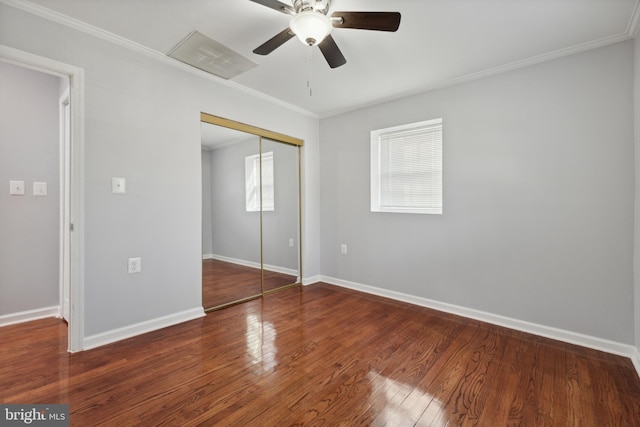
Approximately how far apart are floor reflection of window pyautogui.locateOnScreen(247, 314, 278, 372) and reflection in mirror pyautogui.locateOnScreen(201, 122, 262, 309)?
0.60 meters

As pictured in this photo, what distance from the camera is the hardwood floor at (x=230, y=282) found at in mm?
3033

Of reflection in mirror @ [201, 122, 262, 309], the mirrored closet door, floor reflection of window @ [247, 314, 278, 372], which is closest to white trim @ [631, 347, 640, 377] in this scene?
floor reflection of window @ [247, 314, 278, 372]

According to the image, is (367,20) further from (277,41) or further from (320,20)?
(277,41)

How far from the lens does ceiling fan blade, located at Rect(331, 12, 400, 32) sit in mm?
1609

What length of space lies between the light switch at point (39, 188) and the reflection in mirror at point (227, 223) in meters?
1.49

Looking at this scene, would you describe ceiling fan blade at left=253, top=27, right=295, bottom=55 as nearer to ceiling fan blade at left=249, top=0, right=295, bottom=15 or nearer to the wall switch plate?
ceiling fan blade at left=249, top=0, right=295, bottom=15

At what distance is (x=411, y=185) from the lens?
3.38m

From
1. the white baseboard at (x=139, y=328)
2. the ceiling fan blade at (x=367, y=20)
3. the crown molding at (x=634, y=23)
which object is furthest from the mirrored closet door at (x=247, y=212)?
the crown molding at (x=634, y=23)

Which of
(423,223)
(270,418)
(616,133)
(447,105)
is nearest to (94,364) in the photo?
(270,418)

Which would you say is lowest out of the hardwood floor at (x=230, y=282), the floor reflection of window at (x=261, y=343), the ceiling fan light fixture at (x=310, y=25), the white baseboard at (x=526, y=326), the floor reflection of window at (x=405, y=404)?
the floor reflection of window at (x=405, y=404)

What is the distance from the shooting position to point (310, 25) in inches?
67.2

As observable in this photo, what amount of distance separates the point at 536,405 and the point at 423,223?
6.10ft

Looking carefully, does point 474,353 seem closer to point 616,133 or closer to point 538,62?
point 616,133

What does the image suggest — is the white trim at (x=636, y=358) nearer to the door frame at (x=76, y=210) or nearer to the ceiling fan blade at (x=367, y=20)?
the ceiling fan blade at (x=367, y=20)
